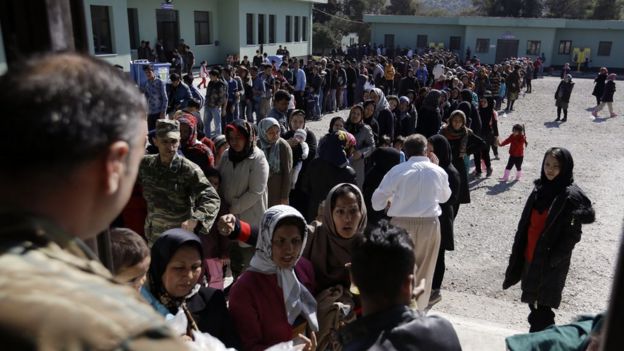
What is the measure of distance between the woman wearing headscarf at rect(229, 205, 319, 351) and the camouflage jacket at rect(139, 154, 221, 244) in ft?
3.27

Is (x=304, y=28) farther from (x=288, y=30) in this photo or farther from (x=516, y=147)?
(x=516, y=147)

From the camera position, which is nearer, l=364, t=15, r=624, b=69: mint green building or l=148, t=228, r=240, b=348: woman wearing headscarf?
l=148, t=228, r=240, b=348: woman wearing headscarf

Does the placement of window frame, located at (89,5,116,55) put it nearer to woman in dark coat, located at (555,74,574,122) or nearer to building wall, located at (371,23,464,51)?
woman in dark coat, located at (555,74,574,122)

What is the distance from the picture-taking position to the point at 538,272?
421cm

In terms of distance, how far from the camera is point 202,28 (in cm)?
2622

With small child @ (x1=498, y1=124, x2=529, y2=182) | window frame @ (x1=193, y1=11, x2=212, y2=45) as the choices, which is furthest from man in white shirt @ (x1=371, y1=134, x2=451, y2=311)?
window frame @ (x1=193, y1=11, x2=212, y2=45)

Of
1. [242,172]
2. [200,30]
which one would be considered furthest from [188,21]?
[242,172]

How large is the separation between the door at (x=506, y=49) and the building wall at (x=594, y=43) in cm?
293

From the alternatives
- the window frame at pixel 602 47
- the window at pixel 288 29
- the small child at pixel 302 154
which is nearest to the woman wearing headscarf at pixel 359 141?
the small child at pixel 302 154

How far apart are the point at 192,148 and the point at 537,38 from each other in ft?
128

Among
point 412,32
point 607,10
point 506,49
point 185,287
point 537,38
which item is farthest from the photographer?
point 607,10

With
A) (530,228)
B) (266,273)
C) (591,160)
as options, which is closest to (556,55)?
(591,160)

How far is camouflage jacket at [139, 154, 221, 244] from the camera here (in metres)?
3.78

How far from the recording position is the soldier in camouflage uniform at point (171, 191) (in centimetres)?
378
